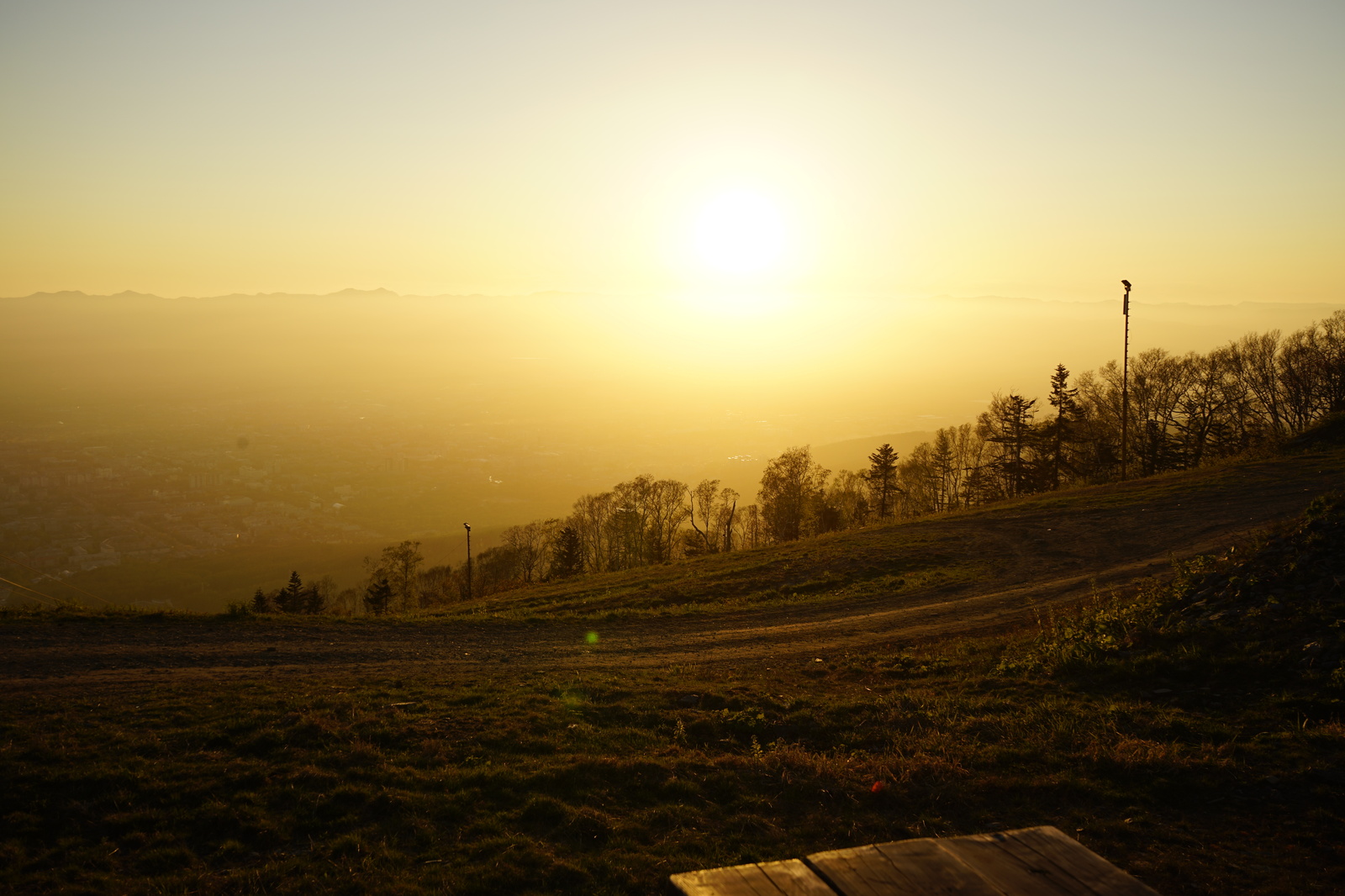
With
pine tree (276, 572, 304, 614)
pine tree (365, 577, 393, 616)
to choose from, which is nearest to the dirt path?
pine tree (276, 572, 304, 614)

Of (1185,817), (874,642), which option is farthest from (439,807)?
(874,642)

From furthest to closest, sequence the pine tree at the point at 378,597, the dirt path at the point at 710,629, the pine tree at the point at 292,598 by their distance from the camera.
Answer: the pine tree at the point at 378,597 → the pine tree at the point at 292,598 → the dirt path at the point at 710,629

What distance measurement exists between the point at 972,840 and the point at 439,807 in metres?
6.51

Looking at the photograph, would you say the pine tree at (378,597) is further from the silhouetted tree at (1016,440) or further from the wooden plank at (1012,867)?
the wooden plank at (1012,867)

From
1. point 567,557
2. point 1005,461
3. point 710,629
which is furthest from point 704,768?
point 1005,461

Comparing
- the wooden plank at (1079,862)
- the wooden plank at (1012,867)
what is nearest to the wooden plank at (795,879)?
the wooden plank at (1012,867)

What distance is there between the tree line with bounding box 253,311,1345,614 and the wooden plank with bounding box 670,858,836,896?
45293 millimetres

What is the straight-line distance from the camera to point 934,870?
9.56 ft

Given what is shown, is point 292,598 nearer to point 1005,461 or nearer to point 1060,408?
point 1005,461

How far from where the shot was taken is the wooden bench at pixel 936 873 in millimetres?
2758

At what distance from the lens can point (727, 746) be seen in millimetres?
9758

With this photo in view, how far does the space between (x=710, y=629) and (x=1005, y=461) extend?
50.8 m

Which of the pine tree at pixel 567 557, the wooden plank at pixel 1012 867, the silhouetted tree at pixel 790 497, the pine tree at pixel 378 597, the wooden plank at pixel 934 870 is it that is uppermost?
the wooden plank at pixel 934 870

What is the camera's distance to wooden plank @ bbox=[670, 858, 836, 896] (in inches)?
109
